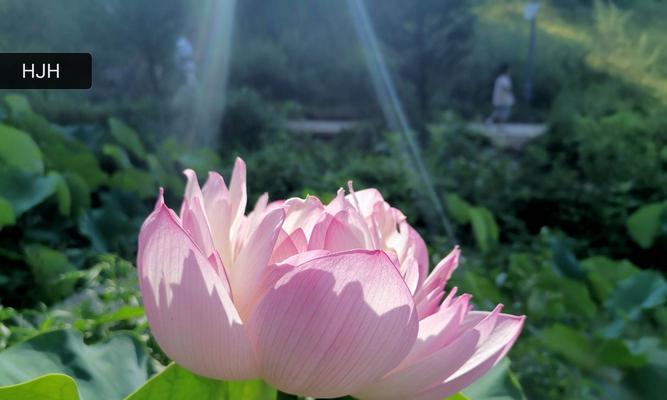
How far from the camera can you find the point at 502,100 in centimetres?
400

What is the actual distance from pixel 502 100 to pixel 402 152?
1274 millimetres

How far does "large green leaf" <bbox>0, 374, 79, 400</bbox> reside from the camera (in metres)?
0.21

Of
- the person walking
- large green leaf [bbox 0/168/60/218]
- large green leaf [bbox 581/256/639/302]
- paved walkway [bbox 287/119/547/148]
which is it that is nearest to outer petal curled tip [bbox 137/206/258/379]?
large green leaf [bbox 581/256/639/302]

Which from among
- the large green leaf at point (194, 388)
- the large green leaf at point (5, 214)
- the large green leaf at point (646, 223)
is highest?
the large green leaf at point (194, 388)

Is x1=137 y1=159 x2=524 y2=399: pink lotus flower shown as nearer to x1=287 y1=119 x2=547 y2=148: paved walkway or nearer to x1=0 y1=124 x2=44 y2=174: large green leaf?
x1=0 y1=124 x2=44 y2=174: large green leaf

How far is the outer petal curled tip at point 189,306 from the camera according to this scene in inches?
7.5

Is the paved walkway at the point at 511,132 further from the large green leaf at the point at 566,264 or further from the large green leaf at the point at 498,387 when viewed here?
the large green leaf at the point at 498,387

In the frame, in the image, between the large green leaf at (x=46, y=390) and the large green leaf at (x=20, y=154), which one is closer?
the large green leaf at (x=46, y=390)

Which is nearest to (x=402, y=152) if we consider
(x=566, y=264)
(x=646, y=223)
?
(x=646, y=223)

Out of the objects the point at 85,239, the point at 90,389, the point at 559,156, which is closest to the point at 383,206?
the point at 90,389

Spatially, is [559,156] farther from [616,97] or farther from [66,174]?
[66,174]

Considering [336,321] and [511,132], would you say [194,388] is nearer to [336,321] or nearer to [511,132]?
[336,321]

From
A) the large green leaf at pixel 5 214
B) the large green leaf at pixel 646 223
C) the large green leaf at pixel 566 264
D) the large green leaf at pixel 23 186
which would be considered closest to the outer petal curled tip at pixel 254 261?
the large green leaf at pixel 566 264

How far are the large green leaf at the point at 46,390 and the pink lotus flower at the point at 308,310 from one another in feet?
0.10
